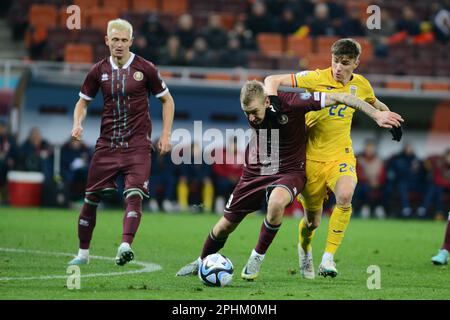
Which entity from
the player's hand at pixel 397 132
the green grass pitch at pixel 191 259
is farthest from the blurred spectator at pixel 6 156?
the player's hand at pixel 397 132

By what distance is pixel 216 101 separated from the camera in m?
25.4

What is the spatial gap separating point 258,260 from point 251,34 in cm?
1721

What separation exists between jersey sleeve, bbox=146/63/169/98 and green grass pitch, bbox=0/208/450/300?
188 centimetres

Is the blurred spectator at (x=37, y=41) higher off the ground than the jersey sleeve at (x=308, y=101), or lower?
higher

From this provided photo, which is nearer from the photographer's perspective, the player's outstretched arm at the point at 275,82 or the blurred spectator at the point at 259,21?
the player's outstretched arm at the point at 275,82

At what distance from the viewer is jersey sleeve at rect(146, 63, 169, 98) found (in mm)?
10602

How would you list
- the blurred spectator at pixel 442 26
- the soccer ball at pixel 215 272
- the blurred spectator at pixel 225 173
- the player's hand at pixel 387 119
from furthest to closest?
1. the blurred spectator at pixel 442 26
2. the blurred spectator at pixel 225 173
3. the player's hand at pixel 387 119
4. the soccer ball at pixel 215 272

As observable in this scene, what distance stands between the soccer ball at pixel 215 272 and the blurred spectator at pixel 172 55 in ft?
50.4

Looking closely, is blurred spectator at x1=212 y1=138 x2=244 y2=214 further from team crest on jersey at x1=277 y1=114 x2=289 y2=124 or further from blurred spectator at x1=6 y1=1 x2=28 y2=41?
team crest on jersey at x1=277 y1=114 x2=289 y2=124

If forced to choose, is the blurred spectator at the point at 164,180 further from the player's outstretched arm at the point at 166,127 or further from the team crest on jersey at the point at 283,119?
the team crest on jersey at the point at 283,119

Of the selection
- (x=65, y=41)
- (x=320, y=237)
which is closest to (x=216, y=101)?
(x=65, y=41)

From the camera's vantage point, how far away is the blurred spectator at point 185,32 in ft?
82.3

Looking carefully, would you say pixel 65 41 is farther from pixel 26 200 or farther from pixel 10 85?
pixel 26 200

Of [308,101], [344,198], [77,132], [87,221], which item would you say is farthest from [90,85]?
[344,198]
